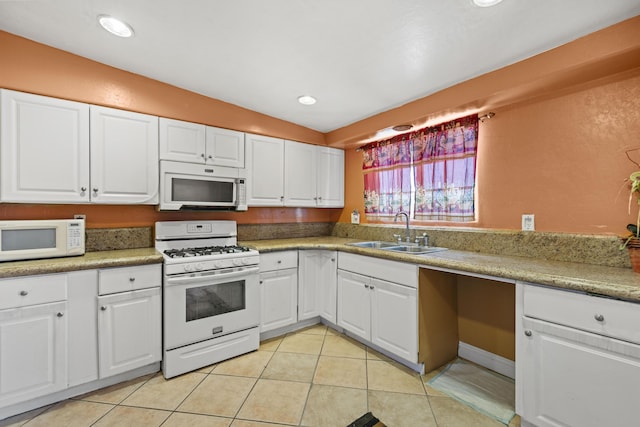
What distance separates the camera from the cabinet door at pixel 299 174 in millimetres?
3168

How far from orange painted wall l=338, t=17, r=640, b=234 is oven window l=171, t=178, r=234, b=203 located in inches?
75.7

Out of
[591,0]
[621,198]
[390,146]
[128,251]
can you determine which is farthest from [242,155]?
[621,198]

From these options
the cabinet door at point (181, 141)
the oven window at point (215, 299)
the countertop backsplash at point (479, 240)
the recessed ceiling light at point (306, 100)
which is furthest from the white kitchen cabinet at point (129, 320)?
the recessed ceiling light at point (306, 100)

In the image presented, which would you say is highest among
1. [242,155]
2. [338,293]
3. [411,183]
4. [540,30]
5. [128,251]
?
[540,30]

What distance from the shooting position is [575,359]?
1.32m

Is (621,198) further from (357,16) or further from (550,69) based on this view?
(357,16)

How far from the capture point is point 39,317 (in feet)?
5.54

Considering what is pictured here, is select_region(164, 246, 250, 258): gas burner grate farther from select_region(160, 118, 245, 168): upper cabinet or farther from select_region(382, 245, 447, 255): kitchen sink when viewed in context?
select_region(382, 245, 447, 255): kitchen sink

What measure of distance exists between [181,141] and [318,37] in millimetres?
1487

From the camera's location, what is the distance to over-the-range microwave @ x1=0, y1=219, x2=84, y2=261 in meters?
1.78

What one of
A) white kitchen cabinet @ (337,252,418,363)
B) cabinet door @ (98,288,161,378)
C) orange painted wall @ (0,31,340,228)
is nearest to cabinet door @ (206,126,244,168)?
orange painted wall @ (0,31,340,228)

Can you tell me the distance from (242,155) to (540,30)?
2.40m

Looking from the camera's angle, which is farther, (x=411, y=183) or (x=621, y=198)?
(x=411, y=183)

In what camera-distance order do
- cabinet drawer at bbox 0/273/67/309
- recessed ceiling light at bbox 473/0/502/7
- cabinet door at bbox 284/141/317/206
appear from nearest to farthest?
1. recessed ceiling light at bbox 473/0/502/7
2. cabinet drawer at bbox 0/273/67/309
3. cabinet door at bbox 284/141/317/206
